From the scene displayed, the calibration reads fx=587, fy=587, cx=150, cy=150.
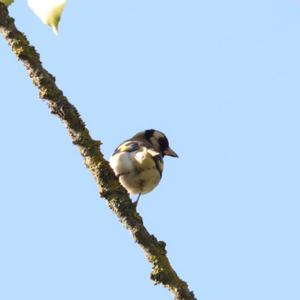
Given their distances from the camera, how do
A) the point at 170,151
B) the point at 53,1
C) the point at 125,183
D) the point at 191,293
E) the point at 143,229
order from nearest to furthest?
the point at 53,1, the point at 191,293, the point at 143,229, the point at 125,183, the point at 170,151

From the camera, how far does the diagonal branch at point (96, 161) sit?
227 cm

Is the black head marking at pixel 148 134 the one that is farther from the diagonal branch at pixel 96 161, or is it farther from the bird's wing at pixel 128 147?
the diagonal branch at pixel 96 161

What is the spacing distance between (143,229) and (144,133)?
5833 millimetres

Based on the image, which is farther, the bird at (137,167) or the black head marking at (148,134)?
the black head marking at (148,134)

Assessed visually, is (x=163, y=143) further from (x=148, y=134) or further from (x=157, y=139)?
(x=148, y=134)

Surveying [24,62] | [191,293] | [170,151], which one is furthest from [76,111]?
[170,151]

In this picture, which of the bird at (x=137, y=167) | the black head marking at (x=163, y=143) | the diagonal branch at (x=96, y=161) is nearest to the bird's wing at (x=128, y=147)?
the bird at (x=137, y=167)

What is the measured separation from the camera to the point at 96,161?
254 centimetres

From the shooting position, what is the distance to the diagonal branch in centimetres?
227

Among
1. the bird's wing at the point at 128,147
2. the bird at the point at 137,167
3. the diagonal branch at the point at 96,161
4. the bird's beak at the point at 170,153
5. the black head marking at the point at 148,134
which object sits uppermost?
the black head marking at the point at 148,134

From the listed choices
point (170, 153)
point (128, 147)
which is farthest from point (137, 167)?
point (170, 153)

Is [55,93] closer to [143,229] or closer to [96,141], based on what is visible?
[96,141]

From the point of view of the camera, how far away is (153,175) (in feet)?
21.1

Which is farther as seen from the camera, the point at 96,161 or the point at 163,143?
the point at 163,143
